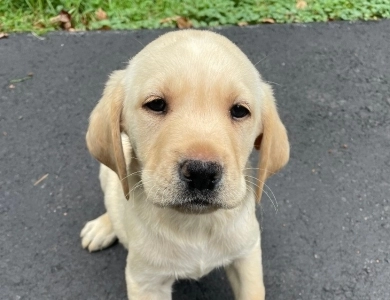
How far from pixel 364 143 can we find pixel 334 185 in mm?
464

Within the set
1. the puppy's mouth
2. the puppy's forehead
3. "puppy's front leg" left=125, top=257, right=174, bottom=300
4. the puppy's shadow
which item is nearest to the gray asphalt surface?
the puppy's shadow

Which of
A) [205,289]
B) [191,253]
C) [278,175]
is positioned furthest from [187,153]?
[278,175]

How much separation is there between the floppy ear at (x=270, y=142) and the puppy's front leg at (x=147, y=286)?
652mm

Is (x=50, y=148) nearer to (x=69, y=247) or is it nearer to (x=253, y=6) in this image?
(x=69, y=247)

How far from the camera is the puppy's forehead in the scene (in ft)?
6.61

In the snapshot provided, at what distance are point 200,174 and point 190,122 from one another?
21 centimetres

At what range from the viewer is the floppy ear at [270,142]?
228 centimetres

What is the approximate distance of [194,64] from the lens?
203 centimetres

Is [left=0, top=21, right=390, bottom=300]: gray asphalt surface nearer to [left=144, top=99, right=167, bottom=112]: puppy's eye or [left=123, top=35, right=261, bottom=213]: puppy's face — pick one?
[left=123, top=35, right=261, bottom=213]: puppy's face

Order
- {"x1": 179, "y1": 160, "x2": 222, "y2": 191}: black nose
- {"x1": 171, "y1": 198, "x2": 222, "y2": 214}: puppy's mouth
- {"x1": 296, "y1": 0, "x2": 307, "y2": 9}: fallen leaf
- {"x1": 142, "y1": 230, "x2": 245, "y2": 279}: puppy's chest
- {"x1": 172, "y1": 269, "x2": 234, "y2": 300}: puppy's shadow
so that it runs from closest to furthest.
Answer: {"x1": 179, "y1": 160, "x2": 222, "y2": 191}: black nose → {"x1": 171, "y1": 198, "x2": 222, "y2": 214}: puppy's mouth → {"x1": 142, "y1": 230, "x2": 245, "y2": 279}: puppy's chest → {"x1": 172, "y1": 269, "x2": 234, "y2": 300}: puppy's shadow → {"x1": 296, "y1": 0, "x2": 307, "y2": 9}: fallen leaf

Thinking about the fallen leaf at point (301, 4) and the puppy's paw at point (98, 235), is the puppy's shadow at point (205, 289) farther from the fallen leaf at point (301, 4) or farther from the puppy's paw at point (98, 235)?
the fallen leaf at point (301, 4)

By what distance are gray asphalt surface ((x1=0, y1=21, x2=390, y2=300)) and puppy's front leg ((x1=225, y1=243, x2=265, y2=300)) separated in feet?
1.11

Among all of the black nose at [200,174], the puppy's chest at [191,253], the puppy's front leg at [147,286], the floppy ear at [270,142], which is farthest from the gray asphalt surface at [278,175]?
the black nose at [200,174]

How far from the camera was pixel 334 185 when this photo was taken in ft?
11.3
